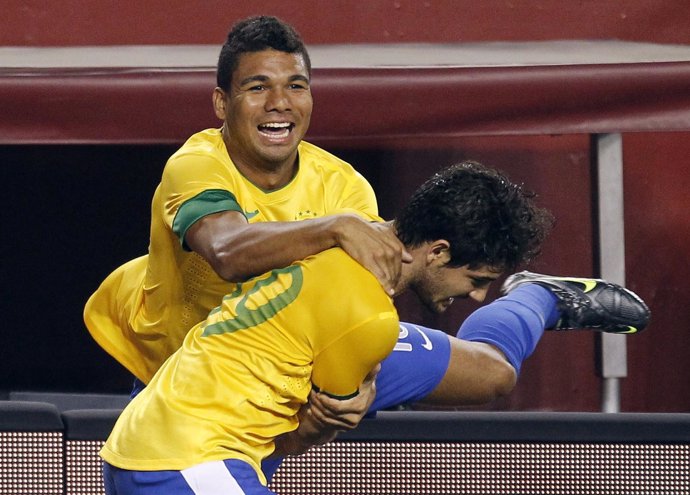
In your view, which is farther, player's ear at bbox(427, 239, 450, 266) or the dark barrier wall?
the dark barrier wall

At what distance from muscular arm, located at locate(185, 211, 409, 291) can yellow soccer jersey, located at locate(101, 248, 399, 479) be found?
36 mm

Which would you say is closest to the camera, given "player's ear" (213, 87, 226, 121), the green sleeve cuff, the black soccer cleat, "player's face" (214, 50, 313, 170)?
the green sleeve cuff

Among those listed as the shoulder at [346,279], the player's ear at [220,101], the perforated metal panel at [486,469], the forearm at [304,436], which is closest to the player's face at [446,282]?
the shoulder at [346,279]

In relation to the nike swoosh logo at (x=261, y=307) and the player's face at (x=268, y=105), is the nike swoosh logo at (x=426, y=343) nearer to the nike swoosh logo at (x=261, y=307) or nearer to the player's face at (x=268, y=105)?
the player's face at (x=268, y=105)

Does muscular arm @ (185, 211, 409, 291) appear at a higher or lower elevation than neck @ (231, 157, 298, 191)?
lower

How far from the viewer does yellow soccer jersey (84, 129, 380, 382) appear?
2.87m

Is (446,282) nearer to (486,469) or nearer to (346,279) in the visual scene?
(346,279)

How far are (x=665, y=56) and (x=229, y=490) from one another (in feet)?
7.64

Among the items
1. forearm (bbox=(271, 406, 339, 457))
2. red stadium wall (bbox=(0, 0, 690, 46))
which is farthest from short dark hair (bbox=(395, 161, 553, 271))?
red stadium wall (bbox=(0, 0, 690, 46))

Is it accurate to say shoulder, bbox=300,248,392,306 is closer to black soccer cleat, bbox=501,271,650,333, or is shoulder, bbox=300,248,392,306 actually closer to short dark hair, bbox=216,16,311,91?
short dark hair, bbox=216,16,311,91

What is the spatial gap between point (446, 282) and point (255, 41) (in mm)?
864

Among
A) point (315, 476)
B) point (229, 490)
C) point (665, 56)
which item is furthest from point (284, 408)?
point (665, 56)

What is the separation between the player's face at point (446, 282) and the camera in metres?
2.44

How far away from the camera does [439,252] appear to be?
2.42 meters
